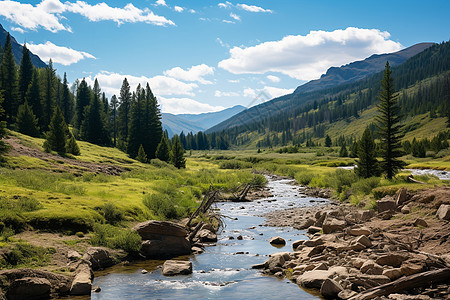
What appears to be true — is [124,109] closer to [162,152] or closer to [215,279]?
[162,152]

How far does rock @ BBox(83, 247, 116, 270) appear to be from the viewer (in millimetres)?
15961

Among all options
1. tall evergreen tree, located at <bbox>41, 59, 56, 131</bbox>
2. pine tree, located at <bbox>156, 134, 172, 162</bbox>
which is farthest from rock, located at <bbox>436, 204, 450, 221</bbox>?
tall evergreen tree, located at <bbox>41, 59, 56, 131</bbox>

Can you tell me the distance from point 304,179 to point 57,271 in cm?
4939

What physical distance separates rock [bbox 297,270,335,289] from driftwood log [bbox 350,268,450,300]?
2.10 metres

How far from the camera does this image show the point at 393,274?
1199 cm

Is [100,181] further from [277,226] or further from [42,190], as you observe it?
[277,226]

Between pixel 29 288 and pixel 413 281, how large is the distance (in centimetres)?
1343

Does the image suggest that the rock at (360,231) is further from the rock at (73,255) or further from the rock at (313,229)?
the rock at (73,255)

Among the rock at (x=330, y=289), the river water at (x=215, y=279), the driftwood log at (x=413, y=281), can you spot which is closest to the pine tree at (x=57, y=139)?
the river water at (x=215, y=279)

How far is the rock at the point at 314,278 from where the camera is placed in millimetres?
13390

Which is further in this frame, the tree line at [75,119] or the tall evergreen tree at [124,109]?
the tall evergreen tree at [124,109]

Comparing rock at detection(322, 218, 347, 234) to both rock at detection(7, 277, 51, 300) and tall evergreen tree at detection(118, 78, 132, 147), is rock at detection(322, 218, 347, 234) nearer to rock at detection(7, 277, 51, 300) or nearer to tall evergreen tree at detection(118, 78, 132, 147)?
rock at detection(7, 277, 51, 300)

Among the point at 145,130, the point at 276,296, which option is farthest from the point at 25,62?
the point at 276,296

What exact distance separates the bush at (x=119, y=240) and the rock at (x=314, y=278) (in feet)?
29.3
